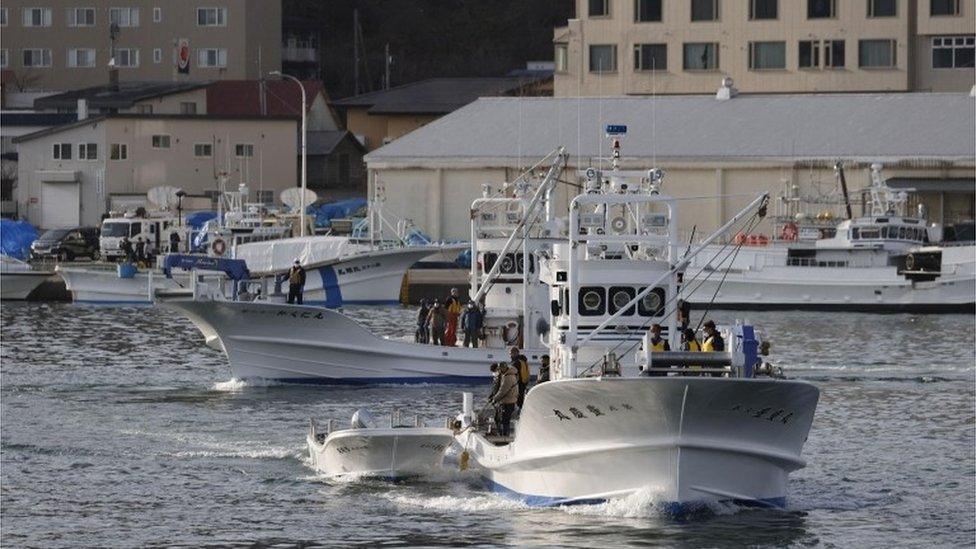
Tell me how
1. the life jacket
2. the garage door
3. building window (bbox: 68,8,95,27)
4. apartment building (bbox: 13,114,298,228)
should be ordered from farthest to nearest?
building window (bbox: 68,8,95,27) → apartment building (bbox: 13,114,298,228) → the garage door → the life jacket

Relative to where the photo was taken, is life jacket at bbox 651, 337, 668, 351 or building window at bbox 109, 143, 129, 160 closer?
life jacket at bbox 651, 337, 668, 351

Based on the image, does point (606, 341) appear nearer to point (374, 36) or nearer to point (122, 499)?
point (122, 499)

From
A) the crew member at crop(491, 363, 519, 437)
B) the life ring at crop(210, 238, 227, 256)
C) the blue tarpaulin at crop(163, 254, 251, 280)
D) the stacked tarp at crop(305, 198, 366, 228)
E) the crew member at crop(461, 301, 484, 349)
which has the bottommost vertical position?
the crew member at crop(491, 363, 519, 437)

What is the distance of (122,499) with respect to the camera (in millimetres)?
36812

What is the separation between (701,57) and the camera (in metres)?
110

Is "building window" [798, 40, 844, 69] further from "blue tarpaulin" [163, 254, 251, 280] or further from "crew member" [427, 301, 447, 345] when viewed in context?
"crew member" [427, 301, 447, 345]

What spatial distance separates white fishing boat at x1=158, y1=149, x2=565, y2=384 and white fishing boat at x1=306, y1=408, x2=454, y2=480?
13.6 metres

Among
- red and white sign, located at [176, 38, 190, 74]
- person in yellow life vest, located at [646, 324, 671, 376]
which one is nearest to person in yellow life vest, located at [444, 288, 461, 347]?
person in yellow life vest, located at [646, 324, 671, 376]

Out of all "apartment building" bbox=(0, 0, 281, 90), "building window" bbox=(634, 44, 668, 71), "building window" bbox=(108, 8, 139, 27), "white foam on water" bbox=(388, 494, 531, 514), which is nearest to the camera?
"white foam on water" bbox=(388, 494, 531, 514)

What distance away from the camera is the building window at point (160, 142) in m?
115

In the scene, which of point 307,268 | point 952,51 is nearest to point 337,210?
point 307,268

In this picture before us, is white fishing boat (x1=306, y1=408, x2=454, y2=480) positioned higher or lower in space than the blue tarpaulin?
lower

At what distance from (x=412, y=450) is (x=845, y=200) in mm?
49597

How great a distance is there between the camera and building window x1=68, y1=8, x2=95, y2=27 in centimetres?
14375
